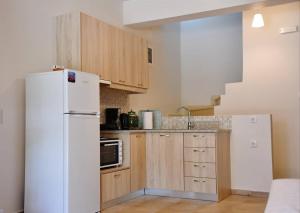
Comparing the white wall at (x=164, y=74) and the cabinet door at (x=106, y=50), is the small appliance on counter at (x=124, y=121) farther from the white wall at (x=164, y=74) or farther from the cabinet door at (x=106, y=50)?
the cabinet door at (x=106, y=50)

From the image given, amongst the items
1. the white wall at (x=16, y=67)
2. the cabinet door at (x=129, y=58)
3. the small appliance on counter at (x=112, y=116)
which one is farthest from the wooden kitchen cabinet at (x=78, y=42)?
the small appliance on counter at (x=112, y=116)

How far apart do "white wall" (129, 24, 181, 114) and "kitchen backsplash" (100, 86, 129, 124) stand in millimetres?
176

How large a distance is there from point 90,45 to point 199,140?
5.79ft

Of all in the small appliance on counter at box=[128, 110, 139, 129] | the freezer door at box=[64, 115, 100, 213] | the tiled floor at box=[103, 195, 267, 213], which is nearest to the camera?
the freezer door at box=[64, 115, 100, 213]

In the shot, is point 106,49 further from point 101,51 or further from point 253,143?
point 253,143

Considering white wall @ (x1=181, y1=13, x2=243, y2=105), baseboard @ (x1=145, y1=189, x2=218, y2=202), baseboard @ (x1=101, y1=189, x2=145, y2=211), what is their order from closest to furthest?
baseboard @ (x1=101, y1=189, x2=145, y2=211) < baseboard @ (x1=145, y1=189, x2=218, y2=202) < white wall @ (x1=181, y1=13, x2=243, y2=105)

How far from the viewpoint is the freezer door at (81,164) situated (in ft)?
10.5

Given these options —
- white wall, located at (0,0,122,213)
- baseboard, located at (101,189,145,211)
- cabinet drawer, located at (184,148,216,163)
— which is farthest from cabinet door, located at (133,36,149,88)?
baseboard, located at (101,189,145,211)

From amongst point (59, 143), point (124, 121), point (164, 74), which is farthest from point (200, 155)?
point (164, 74)

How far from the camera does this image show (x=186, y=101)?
7043 millimetres

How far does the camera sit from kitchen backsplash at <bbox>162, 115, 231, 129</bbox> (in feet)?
15.5

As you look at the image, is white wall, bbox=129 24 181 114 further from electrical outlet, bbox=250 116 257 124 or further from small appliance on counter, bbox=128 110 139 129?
electrical outlet, bbox=250 116 257 124

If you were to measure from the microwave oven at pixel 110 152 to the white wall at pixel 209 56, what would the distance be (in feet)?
10.0

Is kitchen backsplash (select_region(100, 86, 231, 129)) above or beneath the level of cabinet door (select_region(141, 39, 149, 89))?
beneath
